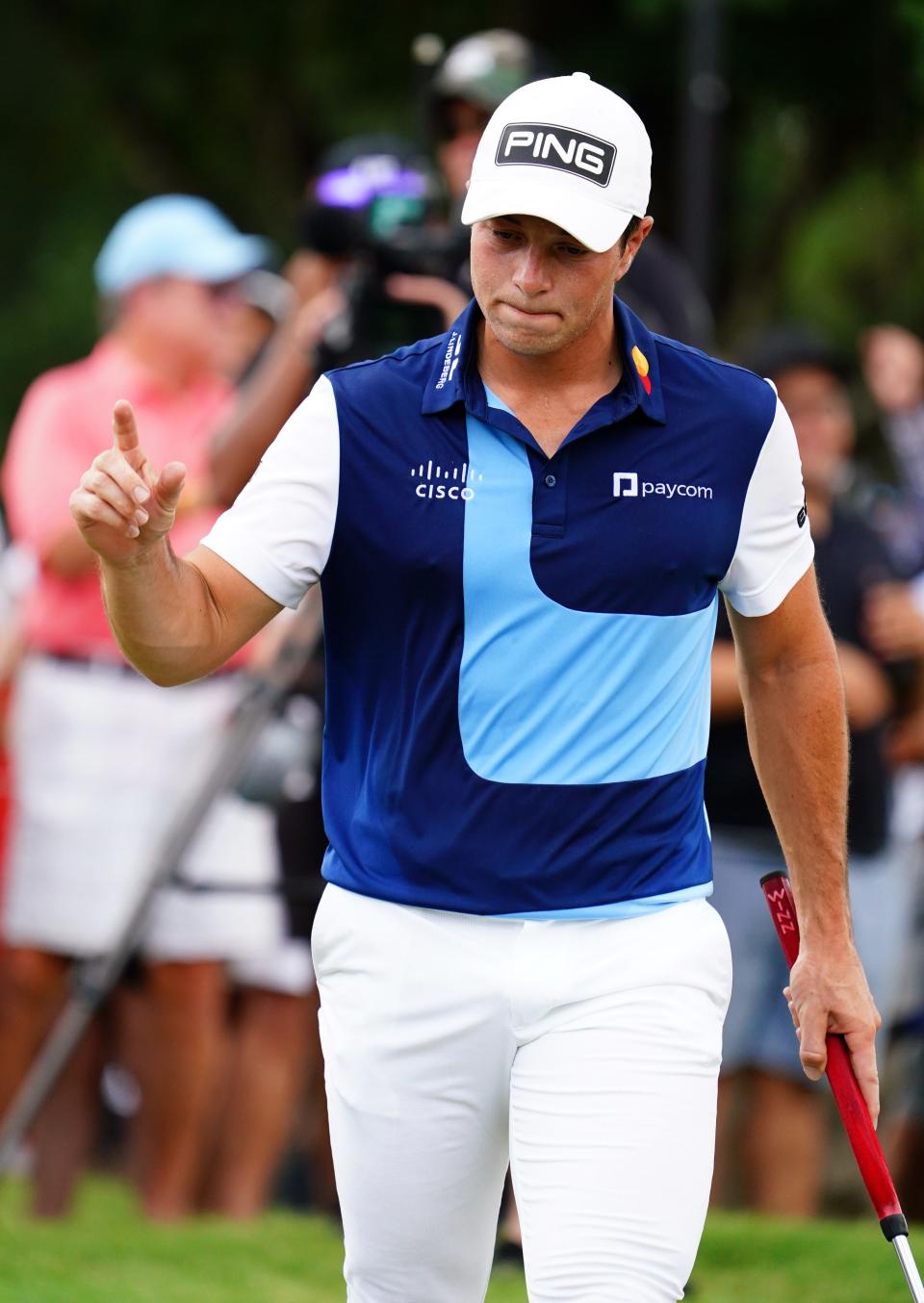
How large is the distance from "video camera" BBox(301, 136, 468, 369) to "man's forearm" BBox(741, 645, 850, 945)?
2.12 m

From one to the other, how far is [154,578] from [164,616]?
0.24 ft

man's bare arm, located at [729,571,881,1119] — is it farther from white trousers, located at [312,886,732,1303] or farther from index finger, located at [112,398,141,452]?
index finger, located at [112,398,141,452]

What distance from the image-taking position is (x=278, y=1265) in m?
5.95

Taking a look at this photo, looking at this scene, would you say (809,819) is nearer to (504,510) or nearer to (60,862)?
(504,510)

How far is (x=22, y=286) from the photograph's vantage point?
667 inches

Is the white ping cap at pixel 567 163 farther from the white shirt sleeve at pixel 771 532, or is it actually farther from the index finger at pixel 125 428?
the index finger at pixel 125 428

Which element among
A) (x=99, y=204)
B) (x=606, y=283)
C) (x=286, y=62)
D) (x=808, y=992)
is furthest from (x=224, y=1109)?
(x=99, y=204)

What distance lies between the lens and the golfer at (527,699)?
3.64 metres

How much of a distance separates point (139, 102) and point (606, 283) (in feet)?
38.2

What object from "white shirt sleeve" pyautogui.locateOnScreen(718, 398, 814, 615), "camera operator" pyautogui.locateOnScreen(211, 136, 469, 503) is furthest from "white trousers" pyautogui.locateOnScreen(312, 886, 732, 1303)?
"camera operator" pyautogui.locateOnScreen(211, 136, 469, 503)

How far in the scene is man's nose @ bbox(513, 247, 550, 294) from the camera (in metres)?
3.65

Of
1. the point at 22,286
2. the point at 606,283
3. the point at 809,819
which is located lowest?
the point at 809,819

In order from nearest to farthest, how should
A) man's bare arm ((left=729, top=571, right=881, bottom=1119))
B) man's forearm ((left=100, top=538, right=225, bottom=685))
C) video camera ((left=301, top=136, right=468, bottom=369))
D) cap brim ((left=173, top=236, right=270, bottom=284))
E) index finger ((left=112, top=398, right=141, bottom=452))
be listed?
index finger ((left=112, top=398, right=141, bottom=452))
man's forearm ((left=100, top=538, right=225, bottom=685))
man's bare arm ((left=729, top=571, right=881, bottom=1119))
video camera ((left=301, top=136, right=468, bottom=369))
cap brim ((left=173, top=236, right=270, bottom=284))

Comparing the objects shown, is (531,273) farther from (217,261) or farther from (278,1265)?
(217,261)
